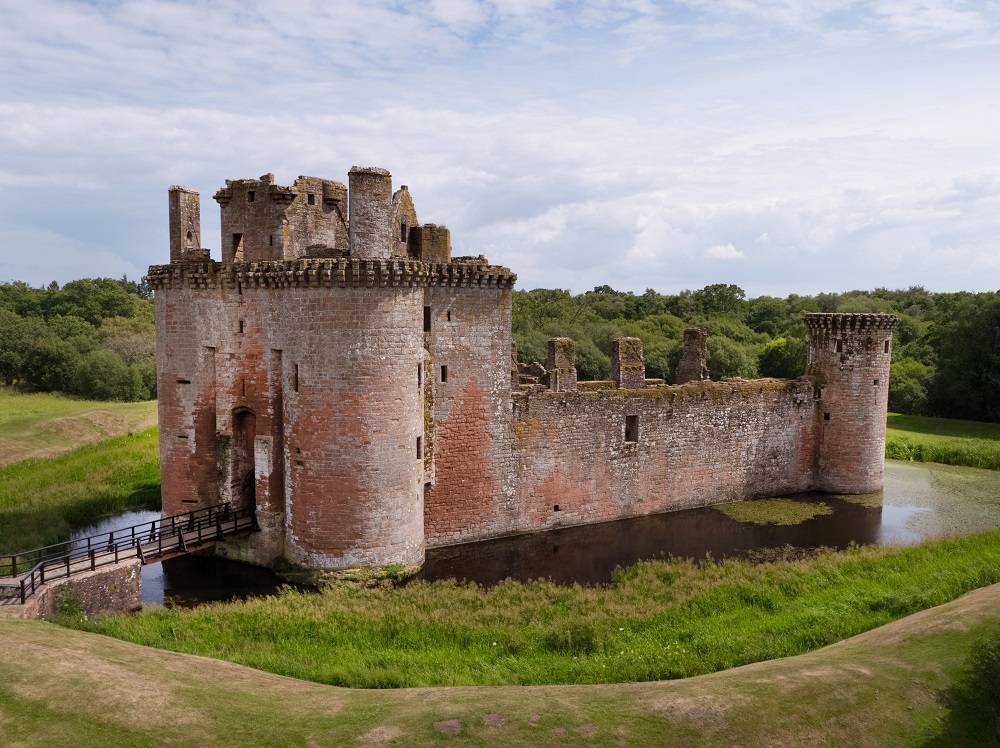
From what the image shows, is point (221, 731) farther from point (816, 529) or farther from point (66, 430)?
point (66, 430)

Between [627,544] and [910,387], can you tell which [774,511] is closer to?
[627,544]

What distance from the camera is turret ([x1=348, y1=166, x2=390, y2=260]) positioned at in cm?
1914

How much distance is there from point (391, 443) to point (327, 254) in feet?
17.5

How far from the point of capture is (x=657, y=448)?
24734 millimetres

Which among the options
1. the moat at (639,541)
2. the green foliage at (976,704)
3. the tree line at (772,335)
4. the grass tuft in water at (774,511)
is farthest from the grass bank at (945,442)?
the green foliage at (976,704)

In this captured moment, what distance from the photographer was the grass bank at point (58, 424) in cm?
3244

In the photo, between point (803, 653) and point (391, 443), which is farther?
point (391, 443)

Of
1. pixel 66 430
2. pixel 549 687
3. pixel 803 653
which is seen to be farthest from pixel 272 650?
pixel 66 430

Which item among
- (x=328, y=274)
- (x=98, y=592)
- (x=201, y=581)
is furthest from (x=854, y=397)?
(x=98, y=592)

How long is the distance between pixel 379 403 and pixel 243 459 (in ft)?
15.3

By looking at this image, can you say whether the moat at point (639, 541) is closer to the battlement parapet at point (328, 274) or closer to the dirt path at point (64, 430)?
the battlement parapet at point (328, 274)

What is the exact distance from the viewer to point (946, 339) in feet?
150

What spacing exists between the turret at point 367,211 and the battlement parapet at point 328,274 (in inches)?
37.5

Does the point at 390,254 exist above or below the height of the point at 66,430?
above
